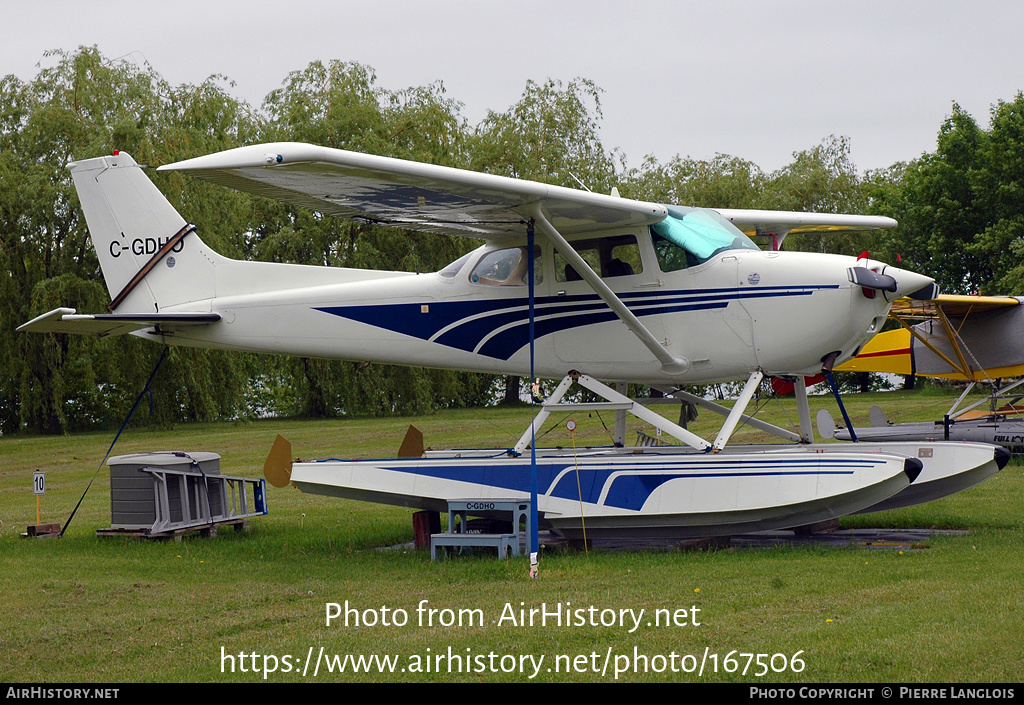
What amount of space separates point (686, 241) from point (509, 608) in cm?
438

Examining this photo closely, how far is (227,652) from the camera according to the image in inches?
229

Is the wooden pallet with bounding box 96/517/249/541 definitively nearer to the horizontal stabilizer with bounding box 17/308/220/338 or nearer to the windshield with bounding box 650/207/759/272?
the horizontal stabilizer with bounding box 17/308/220/338

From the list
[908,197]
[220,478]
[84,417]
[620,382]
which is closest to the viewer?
[620,382]

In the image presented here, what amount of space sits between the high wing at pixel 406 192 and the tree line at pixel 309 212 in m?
12.0

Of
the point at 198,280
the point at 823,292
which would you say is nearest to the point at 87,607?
the point at 198,280

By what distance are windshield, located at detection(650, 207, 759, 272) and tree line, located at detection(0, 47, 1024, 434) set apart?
11786 mm

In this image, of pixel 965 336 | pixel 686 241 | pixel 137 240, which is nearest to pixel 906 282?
pixel 686 241

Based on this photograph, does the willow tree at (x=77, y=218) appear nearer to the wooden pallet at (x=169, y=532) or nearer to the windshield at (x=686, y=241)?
the wooden pallet at (x=169, y=532)

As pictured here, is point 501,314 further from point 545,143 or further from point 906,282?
point 545,143

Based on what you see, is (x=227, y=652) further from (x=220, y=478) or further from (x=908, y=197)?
(x=908, y=197)

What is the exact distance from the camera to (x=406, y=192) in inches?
343

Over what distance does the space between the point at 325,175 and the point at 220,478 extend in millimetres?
4756

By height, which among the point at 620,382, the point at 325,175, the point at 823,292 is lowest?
the point at 620,382

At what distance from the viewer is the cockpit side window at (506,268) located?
10250 mm
